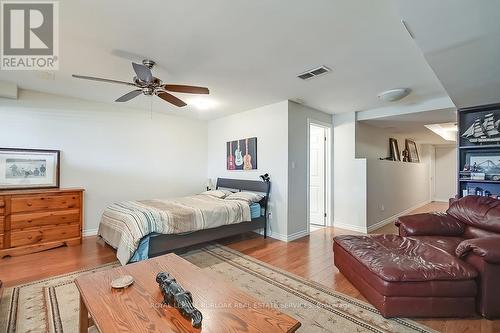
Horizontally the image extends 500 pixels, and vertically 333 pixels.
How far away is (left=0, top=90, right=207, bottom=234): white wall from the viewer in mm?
3754

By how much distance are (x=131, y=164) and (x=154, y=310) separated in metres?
3.94

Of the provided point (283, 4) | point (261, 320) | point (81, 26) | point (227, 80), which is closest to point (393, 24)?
point (283, 4)

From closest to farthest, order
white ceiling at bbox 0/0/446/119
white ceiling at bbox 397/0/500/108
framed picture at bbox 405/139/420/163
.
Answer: white ceiling at bbox 397/0/500/108, white ceiling at bbox 0/0/446/119, framed picture at bbox 405/139/420/163

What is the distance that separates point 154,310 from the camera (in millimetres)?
1310

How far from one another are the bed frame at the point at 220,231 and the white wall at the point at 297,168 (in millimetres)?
449

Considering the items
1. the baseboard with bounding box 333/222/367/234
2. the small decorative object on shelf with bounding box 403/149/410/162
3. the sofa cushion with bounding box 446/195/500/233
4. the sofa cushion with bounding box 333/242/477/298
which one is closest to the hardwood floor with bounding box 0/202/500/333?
the sofa cushion with bounding box 333/242/477/298

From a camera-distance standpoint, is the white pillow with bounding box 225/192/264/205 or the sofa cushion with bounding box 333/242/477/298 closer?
the sofa cushion with bounding box 333/242/477/298

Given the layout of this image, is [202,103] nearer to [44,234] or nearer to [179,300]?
[44,234]

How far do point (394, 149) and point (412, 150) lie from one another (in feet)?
4.93

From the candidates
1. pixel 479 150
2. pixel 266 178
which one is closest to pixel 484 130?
pixel 479 150

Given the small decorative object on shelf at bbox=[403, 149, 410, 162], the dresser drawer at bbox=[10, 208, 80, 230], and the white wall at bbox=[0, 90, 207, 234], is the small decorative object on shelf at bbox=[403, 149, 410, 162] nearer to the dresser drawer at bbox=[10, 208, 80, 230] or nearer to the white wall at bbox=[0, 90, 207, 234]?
the white wall at bbox=[0, 90, 207, 234]

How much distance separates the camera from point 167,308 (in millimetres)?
1331

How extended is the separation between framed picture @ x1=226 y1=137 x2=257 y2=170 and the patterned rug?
222 cm

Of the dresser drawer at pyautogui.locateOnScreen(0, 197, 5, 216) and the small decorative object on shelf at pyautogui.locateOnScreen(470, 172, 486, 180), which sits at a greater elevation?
the small decorative object on shelf at pyautogui.locateOnScreen(470, 172, 486, 180)
